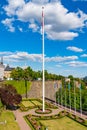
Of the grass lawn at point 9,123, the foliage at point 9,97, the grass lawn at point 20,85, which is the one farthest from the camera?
the grass lawn at point 20,85

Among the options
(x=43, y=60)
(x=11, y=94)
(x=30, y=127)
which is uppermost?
(x=43, y=60)

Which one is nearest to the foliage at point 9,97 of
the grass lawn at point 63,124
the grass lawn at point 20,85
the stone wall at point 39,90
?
the grass lawn at point 63,124

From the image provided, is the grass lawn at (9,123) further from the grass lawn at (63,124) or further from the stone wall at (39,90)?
the stone wall at (39,90)

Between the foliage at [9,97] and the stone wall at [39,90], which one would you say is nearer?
the foliage at [9,97]

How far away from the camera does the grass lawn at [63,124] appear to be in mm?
34906

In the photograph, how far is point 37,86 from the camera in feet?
260

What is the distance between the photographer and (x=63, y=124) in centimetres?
3753

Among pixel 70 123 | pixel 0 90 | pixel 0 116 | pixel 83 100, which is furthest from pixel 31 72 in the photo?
pixel 70 123

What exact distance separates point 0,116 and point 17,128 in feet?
33.6

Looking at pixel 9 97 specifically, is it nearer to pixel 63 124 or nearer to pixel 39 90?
pixel 63 124

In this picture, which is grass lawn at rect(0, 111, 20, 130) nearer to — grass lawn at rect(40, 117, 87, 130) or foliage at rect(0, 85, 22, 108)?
foliage at rect(0, 85, 22, 108)

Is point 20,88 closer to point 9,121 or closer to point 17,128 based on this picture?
point 9,121

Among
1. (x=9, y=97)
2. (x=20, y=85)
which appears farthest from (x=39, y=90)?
(x=9, y=97)

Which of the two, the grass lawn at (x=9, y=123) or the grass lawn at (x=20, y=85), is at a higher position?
the grass lawn at (x=20, y=85)
